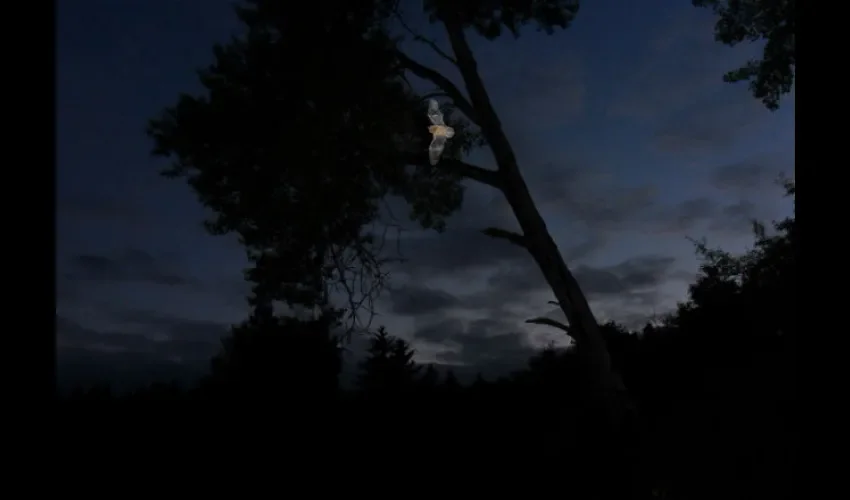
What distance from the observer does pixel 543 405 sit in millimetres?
10062

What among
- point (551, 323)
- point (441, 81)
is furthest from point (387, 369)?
point (441, 81)

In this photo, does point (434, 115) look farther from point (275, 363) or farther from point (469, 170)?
point (275, 363)

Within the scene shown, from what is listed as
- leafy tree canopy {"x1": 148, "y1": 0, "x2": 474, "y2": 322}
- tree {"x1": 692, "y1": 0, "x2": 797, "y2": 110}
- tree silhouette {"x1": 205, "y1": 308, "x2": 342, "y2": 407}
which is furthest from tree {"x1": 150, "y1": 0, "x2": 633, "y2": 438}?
tree {"x1": 692, "y1": 0, "x2": 797, "y2": 110}

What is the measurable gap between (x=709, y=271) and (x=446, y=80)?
781 cm

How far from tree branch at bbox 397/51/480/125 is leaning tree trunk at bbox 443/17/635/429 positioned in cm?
13

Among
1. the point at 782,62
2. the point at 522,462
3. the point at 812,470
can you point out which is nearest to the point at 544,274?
the point at 522,462

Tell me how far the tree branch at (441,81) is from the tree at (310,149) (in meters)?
0.66

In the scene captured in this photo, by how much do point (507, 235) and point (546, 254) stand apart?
0.69 meters

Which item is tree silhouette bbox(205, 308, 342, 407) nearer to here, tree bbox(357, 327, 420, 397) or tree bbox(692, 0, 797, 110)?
tree bbox(357, 327, 420, 397)

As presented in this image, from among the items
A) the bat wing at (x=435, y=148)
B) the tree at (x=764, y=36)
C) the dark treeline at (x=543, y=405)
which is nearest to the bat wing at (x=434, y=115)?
the bat wing at (x=435, y=148)

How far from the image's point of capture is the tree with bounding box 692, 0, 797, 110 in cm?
1262

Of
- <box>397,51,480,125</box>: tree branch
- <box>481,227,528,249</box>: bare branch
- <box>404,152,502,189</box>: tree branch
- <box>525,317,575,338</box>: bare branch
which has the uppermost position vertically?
<box>397,51,480,125</box>: tree branch

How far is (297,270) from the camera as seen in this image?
983 cm

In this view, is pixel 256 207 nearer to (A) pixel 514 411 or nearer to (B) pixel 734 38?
(A) pixel 514 411
